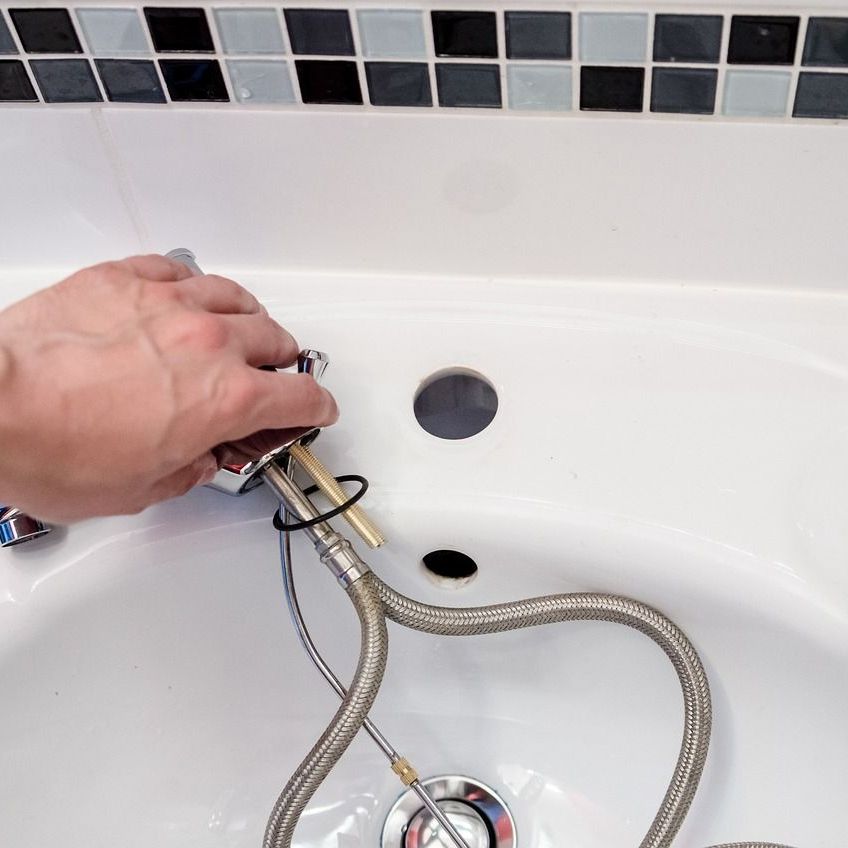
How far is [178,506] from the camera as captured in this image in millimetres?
445

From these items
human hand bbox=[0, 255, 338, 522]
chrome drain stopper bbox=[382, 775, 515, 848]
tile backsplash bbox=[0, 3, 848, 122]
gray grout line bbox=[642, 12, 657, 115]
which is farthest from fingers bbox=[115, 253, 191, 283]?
chrome drain stopper bbox=[382, 775, 515, 848]

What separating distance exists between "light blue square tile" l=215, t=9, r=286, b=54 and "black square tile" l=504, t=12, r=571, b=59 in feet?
0.34

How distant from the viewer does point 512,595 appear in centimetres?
46

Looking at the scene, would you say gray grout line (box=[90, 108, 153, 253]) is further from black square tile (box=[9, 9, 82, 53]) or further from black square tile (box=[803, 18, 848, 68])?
black square tile (box=[803, 18, 848, 68])

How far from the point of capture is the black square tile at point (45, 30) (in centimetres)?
43

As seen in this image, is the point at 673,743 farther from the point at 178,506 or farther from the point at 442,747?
the point at 178,506

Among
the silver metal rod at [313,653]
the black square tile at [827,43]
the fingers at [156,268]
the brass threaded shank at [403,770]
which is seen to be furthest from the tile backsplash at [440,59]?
the brass threaded shank at [403,770]

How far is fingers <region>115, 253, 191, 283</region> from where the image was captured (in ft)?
1.25

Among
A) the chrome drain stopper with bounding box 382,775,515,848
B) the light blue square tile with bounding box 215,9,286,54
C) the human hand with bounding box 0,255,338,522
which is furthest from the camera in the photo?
the chrome drain stopper with bounding box 382,775,515,848

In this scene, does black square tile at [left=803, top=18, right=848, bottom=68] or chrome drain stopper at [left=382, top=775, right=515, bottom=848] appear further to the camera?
chrome drain stopper at [left=382, top=775, right=515, bottom=848]

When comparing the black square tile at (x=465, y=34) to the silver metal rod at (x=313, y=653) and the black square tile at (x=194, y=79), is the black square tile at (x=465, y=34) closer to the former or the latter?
the black square tile at (x=194, y=79)

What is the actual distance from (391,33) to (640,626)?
29cm

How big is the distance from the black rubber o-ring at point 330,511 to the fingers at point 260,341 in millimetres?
64

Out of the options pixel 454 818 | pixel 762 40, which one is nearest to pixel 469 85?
pixel 762 40
